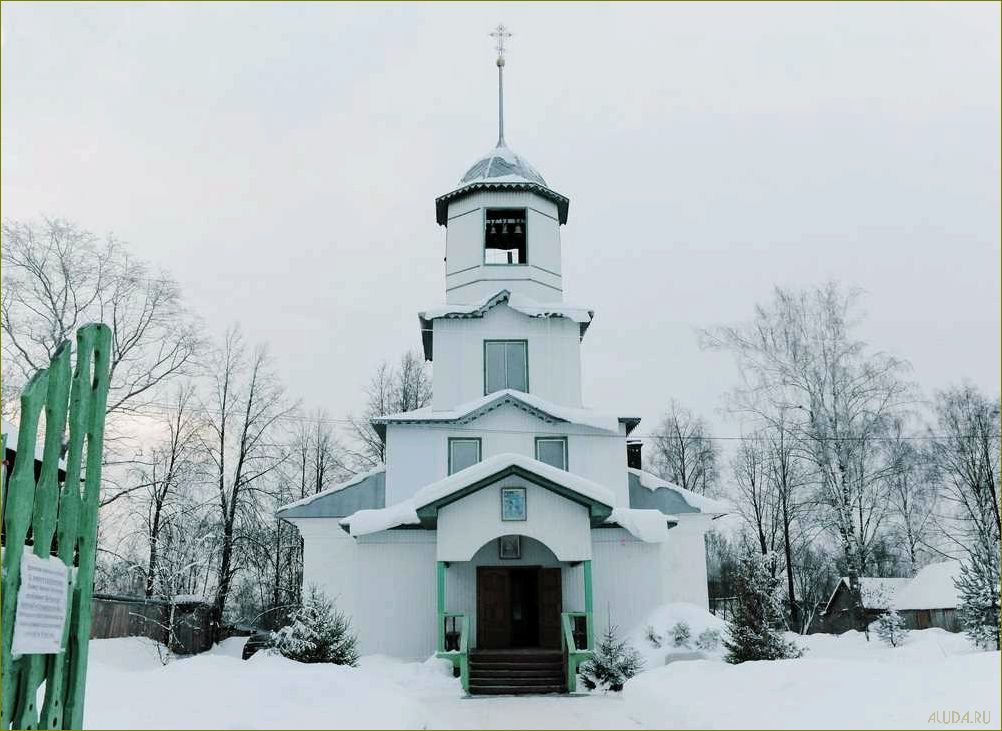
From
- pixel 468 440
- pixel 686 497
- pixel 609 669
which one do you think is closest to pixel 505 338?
pixel 468 440

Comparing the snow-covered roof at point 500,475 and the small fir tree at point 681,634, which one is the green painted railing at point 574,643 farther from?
the snow-covered roof at point 500,475

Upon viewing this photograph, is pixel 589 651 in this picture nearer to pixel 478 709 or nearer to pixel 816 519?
pixel 478 709

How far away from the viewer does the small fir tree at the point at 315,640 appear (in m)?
16.3

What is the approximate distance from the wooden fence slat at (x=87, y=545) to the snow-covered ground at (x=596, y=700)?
68 cm

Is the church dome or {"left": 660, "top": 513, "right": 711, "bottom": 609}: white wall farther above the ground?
the church dome

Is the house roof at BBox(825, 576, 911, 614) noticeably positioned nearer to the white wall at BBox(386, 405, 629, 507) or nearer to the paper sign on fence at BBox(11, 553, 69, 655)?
the white wall at BBox(386, 405, 629, 507)

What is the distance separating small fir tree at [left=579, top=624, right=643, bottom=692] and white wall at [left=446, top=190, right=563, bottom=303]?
1123 cm

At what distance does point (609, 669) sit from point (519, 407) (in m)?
8.08

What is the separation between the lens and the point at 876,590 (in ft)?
97.8

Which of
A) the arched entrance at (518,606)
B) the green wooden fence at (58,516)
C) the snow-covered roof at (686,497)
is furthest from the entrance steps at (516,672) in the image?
the green wooden fence at (58,516)

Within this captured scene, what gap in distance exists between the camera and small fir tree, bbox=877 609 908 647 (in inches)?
965

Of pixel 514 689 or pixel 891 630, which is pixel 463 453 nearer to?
pixel 514 689

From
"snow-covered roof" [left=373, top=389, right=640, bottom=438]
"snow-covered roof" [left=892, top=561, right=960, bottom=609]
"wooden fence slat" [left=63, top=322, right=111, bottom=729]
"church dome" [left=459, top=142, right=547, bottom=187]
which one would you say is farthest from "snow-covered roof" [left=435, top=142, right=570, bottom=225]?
"snow-covered roof" [left=892, top=561, right=960, bottom=609]

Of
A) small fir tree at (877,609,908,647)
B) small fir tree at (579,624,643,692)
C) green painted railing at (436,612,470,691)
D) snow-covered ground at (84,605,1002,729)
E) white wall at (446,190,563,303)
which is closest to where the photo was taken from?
snow-covered ground at (84,605,1002,729)
